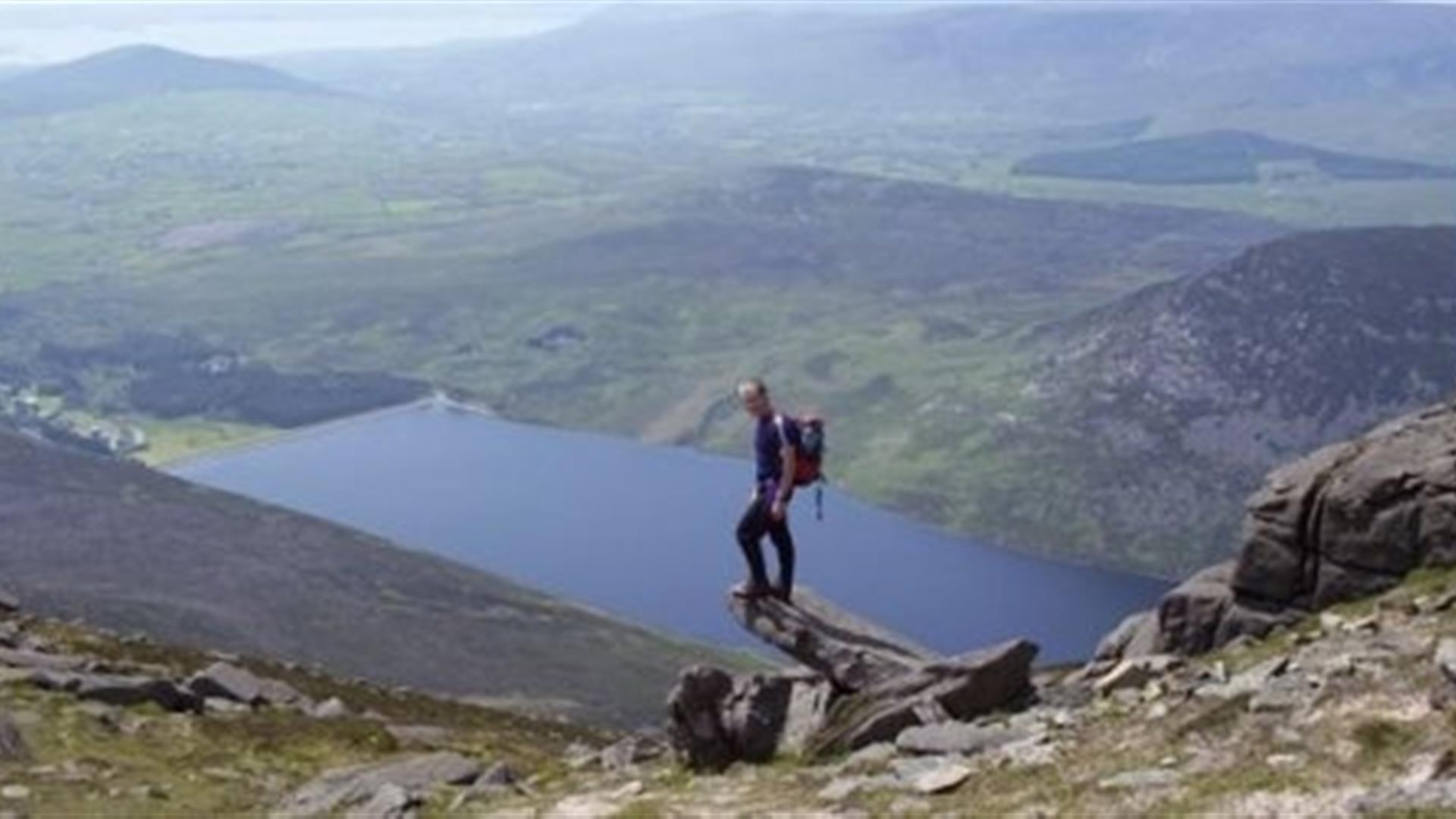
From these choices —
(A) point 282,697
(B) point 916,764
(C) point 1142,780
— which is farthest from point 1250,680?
(A) point 282,697

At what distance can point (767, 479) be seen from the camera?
37031mm

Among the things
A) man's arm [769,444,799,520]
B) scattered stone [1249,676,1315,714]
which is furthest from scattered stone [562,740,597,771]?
scattered stone [1249,676,1315,714]

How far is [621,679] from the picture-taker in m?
153

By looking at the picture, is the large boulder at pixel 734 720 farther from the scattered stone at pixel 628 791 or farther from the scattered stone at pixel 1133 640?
the scattered stone at pixel 1133 640

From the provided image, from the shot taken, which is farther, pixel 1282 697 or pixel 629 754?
pixel 629 754

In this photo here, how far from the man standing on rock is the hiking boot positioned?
0.95 m

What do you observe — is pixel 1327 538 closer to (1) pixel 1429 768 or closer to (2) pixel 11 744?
(1) pixel 1429 768

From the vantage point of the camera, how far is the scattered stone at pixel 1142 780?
25750mm

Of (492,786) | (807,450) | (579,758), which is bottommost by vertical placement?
(579,758)

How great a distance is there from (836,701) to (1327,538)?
11142 millimetres

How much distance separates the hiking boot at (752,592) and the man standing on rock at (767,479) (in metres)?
0.95

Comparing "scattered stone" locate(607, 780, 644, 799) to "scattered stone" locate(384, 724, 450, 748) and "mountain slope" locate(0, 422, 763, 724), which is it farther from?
"mountain slope" locate(0, 422, 763, 724)

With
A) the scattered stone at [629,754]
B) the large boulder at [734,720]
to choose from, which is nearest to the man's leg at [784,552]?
the large boulder at [734,720]

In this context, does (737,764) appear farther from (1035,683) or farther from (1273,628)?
(1273,628)
